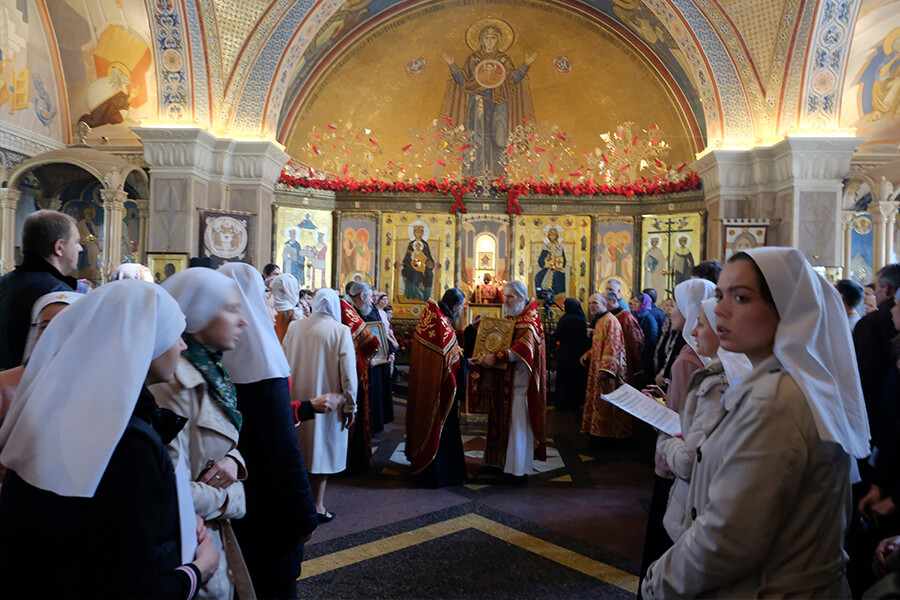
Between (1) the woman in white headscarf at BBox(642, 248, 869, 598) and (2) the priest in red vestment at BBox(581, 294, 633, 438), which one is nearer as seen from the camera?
(1) the woman in white headscarf at BBox(642, 248, 869, 598)

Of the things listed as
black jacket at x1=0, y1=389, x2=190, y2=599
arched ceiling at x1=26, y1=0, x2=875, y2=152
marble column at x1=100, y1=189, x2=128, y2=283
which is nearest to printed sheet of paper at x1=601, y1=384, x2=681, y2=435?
black jacket at x1=0, y1=389, x2=190, y2=599

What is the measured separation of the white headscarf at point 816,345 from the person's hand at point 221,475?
5.59ft

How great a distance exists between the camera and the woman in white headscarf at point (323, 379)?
4.34 metres

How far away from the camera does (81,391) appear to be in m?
1.19

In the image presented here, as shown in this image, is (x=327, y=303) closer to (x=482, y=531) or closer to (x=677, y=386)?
(x=482, y=531)

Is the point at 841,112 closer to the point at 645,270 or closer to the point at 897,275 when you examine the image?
the point at 645,270

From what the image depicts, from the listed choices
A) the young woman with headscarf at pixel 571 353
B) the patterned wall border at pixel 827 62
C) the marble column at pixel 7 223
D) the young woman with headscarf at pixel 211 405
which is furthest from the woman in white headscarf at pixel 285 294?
the patterned wall border at pixel 827 62

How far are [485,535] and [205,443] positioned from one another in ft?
9.26

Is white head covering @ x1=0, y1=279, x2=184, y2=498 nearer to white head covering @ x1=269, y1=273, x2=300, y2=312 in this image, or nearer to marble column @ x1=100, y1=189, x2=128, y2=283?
white head covering @ x1=269, y1=273, x2=300, y2=312

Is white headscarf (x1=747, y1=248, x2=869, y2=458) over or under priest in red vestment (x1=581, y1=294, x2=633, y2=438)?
over

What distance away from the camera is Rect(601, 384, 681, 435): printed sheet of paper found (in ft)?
8.37

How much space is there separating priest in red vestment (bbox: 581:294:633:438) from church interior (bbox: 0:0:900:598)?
0.33 meters

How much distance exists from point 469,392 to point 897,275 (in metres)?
3.63

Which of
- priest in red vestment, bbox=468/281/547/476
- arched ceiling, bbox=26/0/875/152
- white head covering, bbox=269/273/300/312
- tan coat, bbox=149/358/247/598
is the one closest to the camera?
tan coat, bbox=149/358/247/598
